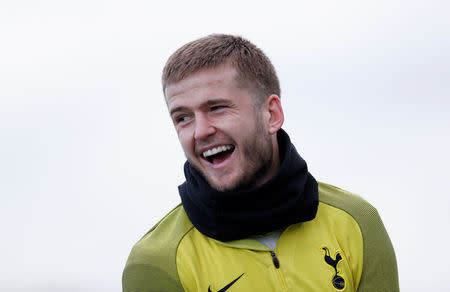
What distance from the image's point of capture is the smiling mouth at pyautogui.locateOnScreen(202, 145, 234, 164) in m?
2.80

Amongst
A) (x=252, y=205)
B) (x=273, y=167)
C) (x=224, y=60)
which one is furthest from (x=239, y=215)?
(x=224, y=60)

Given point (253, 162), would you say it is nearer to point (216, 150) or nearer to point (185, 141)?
point (216, 150)

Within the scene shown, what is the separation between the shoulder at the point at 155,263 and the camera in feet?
9.07

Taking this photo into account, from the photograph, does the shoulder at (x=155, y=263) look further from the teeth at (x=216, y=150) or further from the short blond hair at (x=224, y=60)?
the short blond hair at (x=224, y=60)

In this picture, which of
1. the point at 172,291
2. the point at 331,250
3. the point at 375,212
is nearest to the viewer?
the point at 172,291

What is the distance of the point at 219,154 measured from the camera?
9.47ft

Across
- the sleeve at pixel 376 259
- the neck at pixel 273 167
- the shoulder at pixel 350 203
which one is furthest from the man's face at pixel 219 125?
the sleeve at pixel 376 259

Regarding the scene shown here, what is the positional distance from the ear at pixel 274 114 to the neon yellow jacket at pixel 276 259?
1.86 feet

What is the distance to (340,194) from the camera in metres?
3.26

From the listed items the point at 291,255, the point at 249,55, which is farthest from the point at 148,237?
the point at 249,55

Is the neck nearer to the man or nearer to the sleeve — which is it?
the man

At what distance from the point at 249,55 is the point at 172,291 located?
134 centimetres

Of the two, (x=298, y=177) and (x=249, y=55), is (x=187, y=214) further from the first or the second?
(x=249, y=55)

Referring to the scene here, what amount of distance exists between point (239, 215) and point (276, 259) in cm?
31
